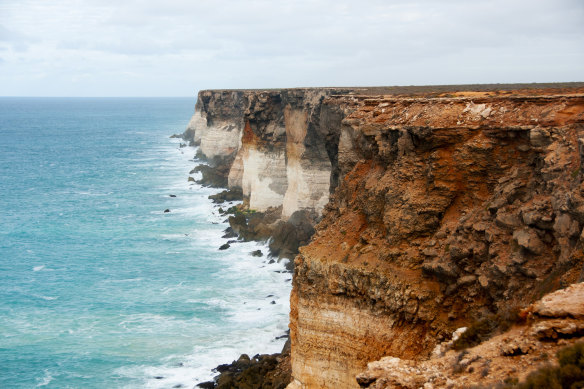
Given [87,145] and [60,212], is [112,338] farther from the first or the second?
[87,145]

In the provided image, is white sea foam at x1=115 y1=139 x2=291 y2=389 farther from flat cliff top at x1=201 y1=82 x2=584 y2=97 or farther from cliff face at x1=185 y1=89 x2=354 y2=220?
flat cliff top at x1=201 y1=82 x2=584 y2=97

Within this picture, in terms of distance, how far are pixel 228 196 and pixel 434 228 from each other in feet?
143

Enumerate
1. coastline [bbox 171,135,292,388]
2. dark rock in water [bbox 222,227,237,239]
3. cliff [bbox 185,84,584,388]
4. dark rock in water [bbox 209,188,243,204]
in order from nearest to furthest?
cliff [bbox 185,84,584,388], coastline [bbox 171,135,292,388], dark rock in water [bbox 222,227,237,239], dark rock in water [bbox 209,188,243,204]

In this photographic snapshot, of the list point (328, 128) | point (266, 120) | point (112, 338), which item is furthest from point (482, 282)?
point (266, 120)

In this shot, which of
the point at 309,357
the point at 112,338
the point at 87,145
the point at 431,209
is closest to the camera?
the point at 431,209

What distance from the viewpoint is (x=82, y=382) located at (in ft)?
84.7

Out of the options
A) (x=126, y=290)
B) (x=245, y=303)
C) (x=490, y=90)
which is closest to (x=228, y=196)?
(x=126, y=290)

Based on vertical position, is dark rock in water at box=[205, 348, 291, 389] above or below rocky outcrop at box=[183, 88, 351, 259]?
below

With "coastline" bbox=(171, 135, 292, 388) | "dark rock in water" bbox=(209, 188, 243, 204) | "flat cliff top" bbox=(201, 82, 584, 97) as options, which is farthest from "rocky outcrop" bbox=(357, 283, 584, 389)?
"dark rock in water" bbox=(209, 188, 243, 204)

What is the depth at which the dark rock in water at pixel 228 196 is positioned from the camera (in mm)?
58125

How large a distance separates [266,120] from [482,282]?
3690 centimetres

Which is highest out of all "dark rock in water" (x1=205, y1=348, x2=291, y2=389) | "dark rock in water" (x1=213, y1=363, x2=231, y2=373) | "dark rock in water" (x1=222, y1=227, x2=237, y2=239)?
"dark rock in water" (x1=222, y1=227, x2=237, y2=239)

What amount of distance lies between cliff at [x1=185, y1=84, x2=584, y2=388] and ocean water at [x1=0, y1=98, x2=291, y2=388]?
10545mm

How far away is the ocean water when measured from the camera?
27141 mm
